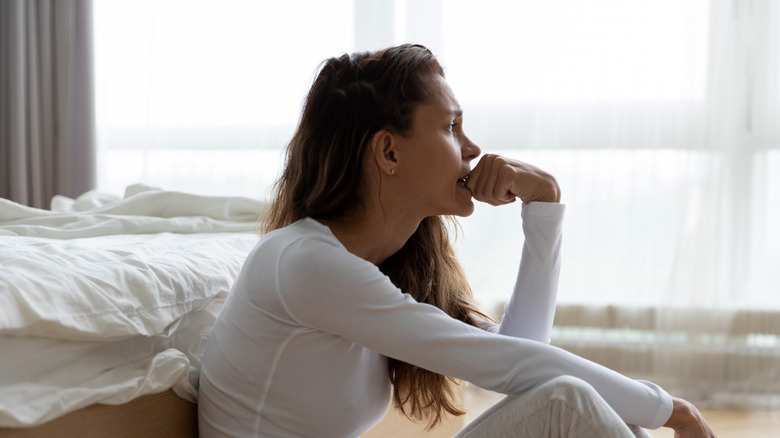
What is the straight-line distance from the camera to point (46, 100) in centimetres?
337

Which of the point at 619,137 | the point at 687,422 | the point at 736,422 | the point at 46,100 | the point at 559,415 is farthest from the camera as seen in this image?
the point at 46,100

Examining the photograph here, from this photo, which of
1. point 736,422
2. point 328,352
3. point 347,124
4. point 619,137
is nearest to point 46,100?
point 619,137

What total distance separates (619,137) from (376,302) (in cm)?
205

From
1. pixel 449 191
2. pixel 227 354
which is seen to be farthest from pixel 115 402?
pixel 449 191

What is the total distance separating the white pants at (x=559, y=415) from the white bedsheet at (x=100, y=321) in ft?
1.49

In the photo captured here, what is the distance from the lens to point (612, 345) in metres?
2.86

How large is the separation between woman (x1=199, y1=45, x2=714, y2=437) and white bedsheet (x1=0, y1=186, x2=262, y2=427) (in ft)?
0.27

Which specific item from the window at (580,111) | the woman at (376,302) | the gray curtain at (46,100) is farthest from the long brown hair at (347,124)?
the gray curtain at (46,100)

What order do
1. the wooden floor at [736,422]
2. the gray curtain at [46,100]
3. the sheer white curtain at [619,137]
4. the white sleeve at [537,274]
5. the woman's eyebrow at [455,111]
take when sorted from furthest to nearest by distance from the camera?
the gray curtain at [46,100], the sheer white curtain at [619,137], the wooden floor at [736,422], the white sleeve at [537,274], the woman's eyebrow at [455,111]

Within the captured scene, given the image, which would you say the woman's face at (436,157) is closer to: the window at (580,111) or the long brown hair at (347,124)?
the long brown hair at (347,124)

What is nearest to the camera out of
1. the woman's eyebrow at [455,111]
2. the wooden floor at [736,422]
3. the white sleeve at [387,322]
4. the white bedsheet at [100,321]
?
the white bedsheet at [100,321]

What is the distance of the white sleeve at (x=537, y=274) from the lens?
1338mm

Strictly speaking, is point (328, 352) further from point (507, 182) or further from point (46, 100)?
point (46, 100)

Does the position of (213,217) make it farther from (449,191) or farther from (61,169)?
(61,169)
